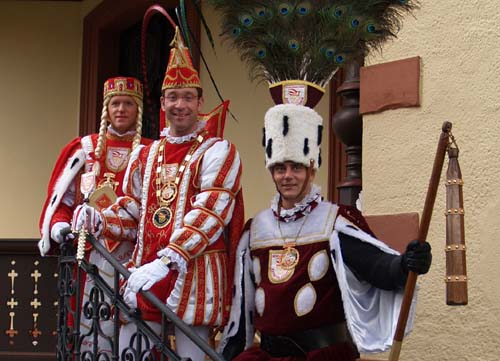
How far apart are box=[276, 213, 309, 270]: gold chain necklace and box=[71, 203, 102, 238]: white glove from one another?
1.15 m

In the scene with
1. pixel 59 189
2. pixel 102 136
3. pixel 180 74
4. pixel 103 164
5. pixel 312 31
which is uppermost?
pixel 312 31

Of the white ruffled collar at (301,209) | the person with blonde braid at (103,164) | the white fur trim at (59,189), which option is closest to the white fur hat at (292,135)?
the white ruffled collar at (301,209)

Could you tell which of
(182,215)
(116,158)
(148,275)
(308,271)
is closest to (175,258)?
(148,275)

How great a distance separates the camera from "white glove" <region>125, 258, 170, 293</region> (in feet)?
19.5

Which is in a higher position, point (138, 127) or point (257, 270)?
point (138, 127)

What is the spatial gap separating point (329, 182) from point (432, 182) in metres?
4.34

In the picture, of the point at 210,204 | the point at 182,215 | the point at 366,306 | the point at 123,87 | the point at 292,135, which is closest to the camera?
the point at 366,306

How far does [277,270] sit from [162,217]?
2.60 feet

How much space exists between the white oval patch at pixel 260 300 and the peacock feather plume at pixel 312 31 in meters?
1.00

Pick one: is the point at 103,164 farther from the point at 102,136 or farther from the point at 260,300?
the point at 260,300

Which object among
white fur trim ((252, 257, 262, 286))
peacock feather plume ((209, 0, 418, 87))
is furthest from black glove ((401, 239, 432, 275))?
peacock feather plume ((209, 0, 418, 87))

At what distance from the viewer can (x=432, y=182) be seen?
5.11 metres

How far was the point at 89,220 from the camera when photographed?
648cm

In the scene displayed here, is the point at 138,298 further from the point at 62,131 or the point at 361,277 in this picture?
the point at 62,131
